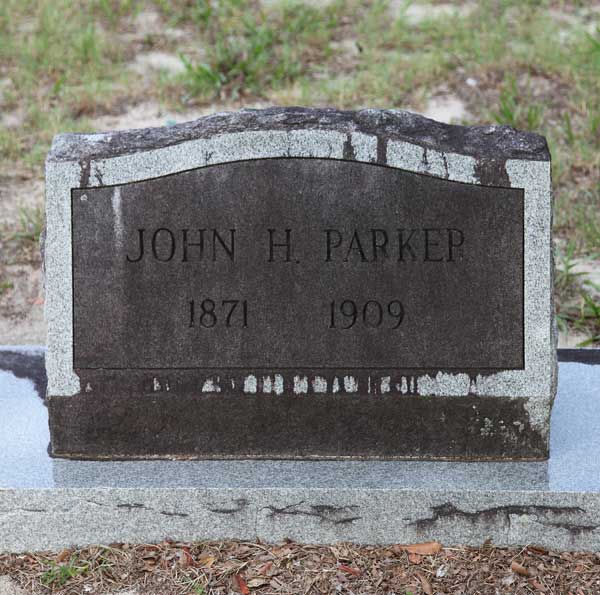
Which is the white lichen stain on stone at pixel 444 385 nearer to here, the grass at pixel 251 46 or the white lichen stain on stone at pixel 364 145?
Result: the white lichen stain on stone at pixel 364 145

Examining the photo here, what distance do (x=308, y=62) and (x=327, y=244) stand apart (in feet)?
16.6

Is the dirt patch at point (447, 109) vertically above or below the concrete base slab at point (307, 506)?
above

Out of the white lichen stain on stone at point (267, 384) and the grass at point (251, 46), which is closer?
the white lichen stain on stone at point (267, 384)

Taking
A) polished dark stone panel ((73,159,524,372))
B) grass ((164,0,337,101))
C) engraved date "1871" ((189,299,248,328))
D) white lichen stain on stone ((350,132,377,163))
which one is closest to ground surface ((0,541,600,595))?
polished dark stone panel ((73,159,524,372))

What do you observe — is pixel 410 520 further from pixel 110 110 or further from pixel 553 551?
pixel 110 110

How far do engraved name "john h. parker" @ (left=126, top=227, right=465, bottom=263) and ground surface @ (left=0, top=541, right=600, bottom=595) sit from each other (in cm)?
93

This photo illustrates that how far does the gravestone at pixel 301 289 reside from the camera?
11.3 ft

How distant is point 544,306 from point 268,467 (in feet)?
3.45

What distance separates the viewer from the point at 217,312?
354 cm

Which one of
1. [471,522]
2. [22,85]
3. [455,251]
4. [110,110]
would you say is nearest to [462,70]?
[110,110]

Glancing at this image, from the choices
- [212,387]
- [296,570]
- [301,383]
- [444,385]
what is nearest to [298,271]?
[301,383]

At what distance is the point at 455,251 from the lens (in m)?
3.48

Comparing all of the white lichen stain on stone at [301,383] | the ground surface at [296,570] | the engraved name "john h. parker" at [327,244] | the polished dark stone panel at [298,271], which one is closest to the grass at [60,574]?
the ground surface at [296,570]

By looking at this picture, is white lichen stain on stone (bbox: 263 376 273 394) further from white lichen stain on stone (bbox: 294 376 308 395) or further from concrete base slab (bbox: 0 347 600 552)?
concrete base slab (bbox: 0 347 600 552)
